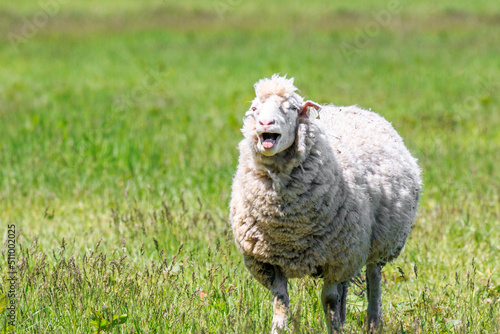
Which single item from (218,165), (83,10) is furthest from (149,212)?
(83,10)

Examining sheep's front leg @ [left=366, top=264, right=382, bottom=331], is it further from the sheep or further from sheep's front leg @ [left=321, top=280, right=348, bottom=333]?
sheep's front leg @ [left=321, top=280, right=348, bottom=333]

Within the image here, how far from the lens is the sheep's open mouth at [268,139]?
3.39m

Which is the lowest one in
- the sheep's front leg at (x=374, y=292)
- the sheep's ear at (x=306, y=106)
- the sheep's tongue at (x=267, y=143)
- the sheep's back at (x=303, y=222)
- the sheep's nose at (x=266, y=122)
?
the sheep's front leg at (x=374, y=292)

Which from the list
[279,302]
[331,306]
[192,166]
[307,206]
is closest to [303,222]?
[307,206]

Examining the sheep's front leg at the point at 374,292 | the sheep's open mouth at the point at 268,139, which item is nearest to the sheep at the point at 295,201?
the sheep's open mouth at the point at 268,139

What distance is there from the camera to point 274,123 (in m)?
3.41

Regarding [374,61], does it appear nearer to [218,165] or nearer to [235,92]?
[235,92]

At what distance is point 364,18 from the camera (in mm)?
24875

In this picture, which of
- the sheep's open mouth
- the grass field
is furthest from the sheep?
the grass field

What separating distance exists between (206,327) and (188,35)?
17465 millimetres

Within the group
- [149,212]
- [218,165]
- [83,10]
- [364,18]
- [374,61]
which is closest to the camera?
[149,212]

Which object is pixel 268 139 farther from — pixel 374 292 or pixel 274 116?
pixel 374 292

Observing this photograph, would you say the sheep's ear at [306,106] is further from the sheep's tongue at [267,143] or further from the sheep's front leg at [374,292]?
the sheep's front leg at [374,292]

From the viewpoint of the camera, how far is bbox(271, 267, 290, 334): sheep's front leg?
3660 mm
